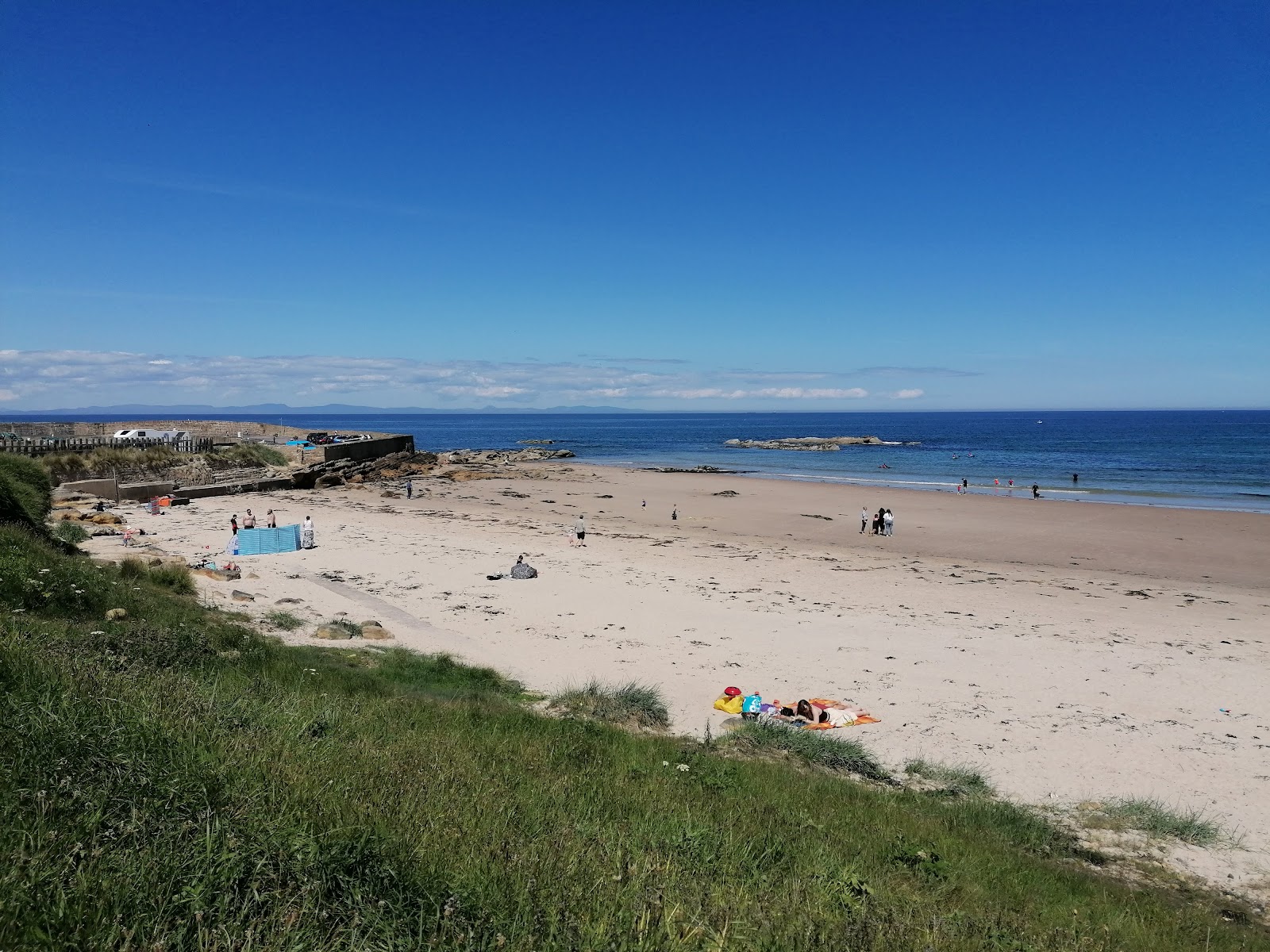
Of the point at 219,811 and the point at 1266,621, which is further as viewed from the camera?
Result: the point at 1266,621

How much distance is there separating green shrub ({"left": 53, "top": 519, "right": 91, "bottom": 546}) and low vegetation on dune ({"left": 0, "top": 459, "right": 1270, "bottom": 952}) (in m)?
14.7

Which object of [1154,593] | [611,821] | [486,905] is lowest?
[1154,593]

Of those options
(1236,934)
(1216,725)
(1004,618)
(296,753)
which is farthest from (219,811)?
(1004,618)

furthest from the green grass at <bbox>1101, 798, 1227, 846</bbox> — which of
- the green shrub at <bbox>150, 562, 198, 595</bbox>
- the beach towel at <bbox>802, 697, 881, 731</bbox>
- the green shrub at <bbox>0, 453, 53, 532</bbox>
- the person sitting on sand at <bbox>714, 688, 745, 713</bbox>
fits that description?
the green shrub at <bbox>0, 453, 53, 532</bbox>

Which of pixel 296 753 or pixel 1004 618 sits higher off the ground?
pixel 296 753

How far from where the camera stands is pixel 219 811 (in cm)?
376

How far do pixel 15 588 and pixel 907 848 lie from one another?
37.1 feet

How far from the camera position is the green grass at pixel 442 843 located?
320 centimetres

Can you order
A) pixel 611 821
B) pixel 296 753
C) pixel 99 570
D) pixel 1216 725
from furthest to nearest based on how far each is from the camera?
pixel 99 570
pixel 1216 725
pixel 611 821
pixel 296 753

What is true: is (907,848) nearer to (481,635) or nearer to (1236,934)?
(1236,934)

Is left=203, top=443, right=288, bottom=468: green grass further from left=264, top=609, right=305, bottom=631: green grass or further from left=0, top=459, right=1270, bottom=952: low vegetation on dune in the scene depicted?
left=0, top=459, right=1270, bottom=952: low vegetation on dune

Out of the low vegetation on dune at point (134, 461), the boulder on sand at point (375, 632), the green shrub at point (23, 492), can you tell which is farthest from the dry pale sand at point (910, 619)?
the low vegetation on dune at point (134, 461)

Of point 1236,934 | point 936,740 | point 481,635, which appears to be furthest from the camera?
point 481,635

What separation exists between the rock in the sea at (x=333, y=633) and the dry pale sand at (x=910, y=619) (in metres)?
1.23
